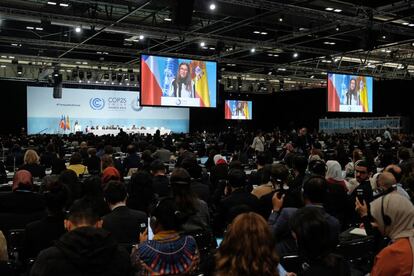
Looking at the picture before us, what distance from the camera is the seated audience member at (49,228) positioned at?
3.50 meters

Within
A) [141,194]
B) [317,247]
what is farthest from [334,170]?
[317,247]

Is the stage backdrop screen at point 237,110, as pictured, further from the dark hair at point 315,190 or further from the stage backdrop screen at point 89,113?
the dark hair at point 315,190

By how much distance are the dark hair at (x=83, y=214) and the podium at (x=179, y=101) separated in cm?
905

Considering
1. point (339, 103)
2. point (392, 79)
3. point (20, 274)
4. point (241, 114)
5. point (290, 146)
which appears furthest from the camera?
point (241, 114)

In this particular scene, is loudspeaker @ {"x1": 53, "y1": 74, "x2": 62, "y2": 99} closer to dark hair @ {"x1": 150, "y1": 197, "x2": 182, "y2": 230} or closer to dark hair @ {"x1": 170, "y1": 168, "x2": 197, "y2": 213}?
dark hair @ {"x1": 170, "y1": 168, "x2": 197, "y2": 213}

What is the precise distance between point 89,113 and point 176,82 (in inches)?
636

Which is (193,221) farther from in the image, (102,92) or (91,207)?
(102,92)

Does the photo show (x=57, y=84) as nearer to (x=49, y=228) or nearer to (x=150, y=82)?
(x=150, y=82)

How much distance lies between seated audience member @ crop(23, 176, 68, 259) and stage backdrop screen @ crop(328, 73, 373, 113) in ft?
41.7

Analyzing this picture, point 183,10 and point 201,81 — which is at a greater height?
point 183,10

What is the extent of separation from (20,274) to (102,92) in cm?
2473

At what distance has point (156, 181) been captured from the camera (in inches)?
236

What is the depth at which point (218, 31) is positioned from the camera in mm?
15367

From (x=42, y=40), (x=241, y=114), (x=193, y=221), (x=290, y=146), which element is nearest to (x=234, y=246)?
(x=193, y=221)
